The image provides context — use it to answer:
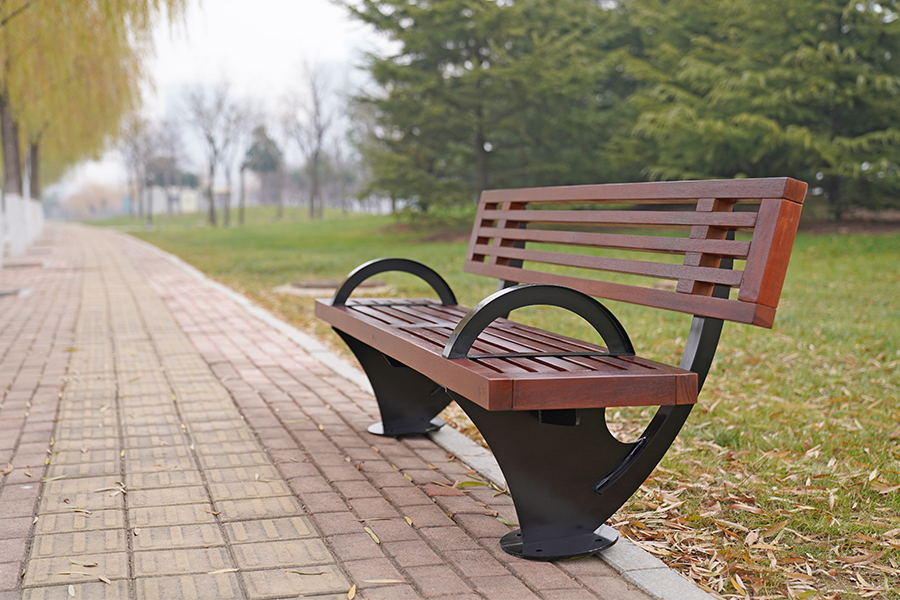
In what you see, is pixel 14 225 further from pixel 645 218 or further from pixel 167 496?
pixel 645 218

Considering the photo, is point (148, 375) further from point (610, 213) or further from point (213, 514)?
point (610, 213)

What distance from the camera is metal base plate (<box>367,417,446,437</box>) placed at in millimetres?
3518

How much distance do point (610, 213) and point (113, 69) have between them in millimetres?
14140

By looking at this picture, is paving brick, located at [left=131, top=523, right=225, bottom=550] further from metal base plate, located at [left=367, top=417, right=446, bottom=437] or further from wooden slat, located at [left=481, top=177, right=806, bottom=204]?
wooden slat, located at [left=481, top=177, right=806, bottom=204]

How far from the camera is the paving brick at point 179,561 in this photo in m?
2.14

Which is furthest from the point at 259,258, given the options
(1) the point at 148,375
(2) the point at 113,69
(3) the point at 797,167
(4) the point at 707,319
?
(4) the point at 707,319

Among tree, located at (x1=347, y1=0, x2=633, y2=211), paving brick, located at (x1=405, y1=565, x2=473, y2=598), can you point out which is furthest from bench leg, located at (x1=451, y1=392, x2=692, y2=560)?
tree, located at (x1=347, y1=0, x2=633, y2=211)

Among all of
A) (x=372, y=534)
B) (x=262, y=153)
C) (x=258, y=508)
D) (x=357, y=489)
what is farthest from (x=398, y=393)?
(x=262, y=153)

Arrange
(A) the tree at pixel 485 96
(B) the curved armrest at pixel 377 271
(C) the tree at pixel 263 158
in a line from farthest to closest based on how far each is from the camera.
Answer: (C) the tree at pixel 263 158 < (A) the tree at pixel 485 96 < (B) the curved armrest at pixel 377 271

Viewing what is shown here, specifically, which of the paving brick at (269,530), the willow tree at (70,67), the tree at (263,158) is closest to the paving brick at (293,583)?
the paving brick at (269,530)

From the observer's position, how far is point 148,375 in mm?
4688

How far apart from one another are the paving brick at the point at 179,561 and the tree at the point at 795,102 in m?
15.2

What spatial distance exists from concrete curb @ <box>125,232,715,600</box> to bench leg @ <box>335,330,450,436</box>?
14 cm

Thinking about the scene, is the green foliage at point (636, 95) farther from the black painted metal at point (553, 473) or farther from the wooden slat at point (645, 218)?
the black painted metal at point (553, 473)
